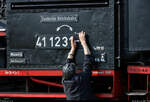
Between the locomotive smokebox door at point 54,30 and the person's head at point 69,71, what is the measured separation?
286 mm

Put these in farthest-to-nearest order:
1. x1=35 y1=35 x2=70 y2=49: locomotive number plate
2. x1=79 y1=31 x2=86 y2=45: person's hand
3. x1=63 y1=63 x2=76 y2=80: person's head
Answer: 1. x1=35 y1=35 x2=70 y2=49: locomotive number plate
2. x1=79 y1=31 x2=86 y2=45: person's hand
3. x1=63 y1=63 x2=76 y2=80: person's head

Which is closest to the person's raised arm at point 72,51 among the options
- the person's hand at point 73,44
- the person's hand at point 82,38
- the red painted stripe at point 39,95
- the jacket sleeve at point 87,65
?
the person's hand at point 73,44

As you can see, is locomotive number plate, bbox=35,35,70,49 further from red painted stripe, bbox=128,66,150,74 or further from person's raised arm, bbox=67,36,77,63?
red painted stripe, bbox=128,66,150,74

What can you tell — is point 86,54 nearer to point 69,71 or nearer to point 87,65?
point 87,65

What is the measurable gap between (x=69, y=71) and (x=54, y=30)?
0.77 meters

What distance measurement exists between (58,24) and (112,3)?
916 mm

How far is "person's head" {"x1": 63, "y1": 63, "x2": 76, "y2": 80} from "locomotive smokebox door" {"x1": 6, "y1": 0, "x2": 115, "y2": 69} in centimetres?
29

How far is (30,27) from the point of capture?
4375 mm

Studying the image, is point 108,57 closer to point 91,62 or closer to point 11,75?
point 91,62

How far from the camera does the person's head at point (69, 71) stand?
396cm

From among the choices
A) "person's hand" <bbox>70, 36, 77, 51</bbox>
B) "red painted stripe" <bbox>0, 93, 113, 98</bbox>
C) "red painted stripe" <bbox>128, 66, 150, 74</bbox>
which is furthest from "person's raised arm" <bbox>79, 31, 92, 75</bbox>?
"red painted stripe" <bbox>128, 66, 150, 74</bbox>

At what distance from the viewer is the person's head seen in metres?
3.96

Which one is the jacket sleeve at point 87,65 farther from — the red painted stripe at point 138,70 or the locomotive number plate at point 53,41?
the red painted stripe at point 138,70

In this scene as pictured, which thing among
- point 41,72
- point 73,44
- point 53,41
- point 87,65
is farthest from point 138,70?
point 41,72
